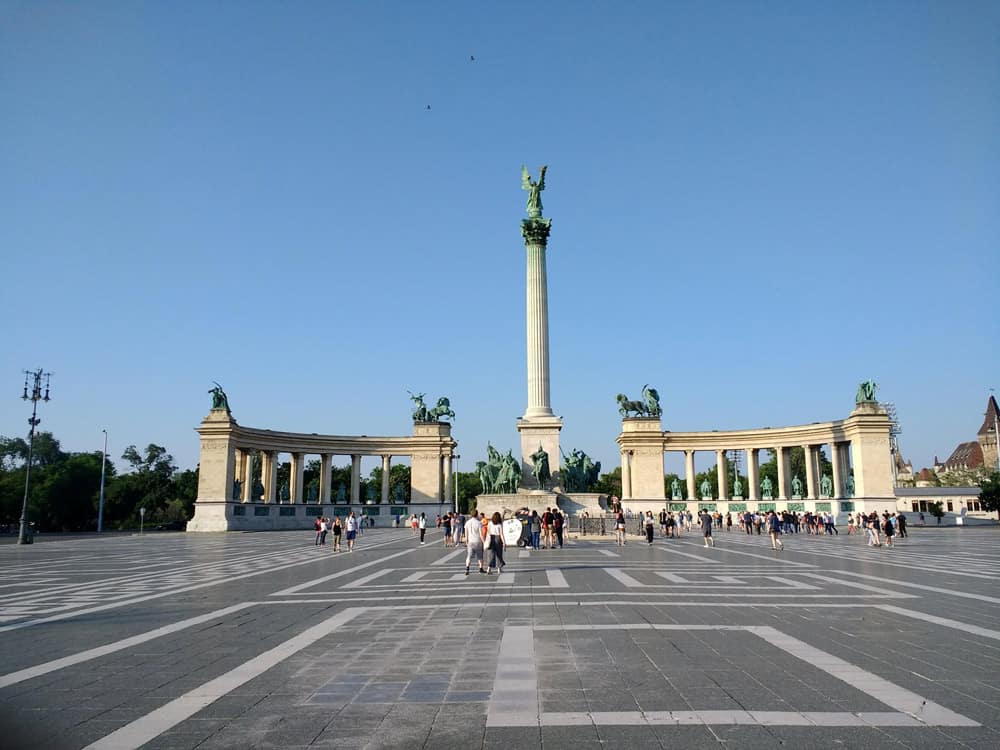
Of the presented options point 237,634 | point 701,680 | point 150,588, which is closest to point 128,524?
point 150,588

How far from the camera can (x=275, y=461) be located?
86.9 meters

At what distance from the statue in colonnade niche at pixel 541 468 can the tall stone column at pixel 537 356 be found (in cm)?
95

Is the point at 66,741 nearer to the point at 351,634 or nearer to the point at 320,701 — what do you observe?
the point at 320,701

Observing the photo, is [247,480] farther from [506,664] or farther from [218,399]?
[506,664]

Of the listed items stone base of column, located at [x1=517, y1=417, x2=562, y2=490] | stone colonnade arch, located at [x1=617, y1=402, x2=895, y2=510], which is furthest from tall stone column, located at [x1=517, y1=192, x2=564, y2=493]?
stone colonnade arch, located at [x1=617, y1=402, x2=895, y2=510]

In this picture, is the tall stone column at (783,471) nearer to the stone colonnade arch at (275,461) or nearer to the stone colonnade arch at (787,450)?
the stone colonnade arch at (787,450)

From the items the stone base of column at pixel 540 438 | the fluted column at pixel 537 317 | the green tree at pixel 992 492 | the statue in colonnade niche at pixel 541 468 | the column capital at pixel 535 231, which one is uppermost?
the column capital at pixel 535 231

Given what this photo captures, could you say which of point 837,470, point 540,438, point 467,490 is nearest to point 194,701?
point 540,438

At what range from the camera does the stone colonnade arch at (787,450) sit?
237ft

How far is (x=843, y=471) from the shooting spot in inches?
3162

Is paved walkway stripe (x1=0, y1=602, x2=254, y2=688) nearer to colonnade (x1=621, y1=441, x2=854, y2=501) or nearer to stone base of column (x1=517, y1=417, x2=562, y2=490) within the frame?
stone base of column (x1=517, y1=417, x2=562, y2=490)

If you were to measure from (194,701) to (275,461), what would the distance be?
82533 mm

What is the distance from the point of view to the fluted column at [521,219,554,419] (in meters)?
65.9

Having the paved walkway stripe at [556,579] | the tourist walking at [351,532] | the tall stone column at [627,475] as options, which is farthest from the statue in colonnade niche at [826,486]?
the paved walkway stripe at [556,579]
